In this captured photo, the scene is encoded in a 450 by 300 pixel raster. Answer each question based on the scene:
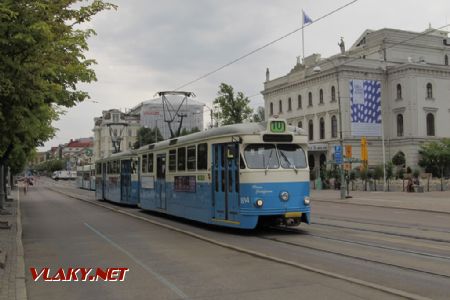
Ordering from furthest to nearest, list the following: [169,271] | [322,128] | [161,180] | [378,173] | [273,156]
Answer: [322,128] → [378,173] → [161,180] → [273,156] → [169,271]

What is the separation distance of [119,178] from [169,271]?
865 inches

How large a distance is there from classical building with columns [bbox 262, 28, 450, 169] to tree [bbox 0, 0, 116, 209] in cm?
5283

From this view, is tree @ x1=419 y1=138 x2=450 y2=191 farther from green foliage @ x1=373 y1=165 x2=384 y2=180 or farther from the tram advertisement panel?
the tram advertisement panel

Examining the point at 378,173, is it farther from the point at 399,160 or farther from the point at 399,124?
the point at 399,124

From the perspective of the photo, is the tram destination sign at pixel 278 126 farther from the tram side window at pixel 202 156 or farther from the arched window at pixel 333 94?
the arched window at pixel 333 94

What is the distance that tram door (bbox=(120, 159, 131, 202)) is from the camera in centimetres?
2859

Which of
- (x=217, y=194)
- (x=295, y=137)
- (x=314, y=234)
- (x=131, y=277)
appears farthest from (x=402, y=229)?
(x=131, y=277)

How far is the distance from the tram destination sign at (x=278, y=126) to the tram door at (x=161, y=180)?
22.4ft

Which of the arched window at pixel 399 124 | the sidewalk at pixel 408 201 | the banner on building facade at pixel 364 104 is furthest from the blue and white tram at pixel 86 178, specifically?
the arched window at pixel 399 124

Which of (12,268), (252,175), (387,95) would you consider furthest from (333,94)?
(12,268)

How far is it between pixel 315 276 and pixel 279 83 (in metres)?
79.0

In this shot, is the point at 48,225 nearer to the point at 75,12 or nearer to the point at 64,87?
the point at 64,87

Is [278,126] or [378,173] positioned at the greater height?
[278,126]

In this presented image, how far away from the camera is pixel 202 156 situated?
16.5m
